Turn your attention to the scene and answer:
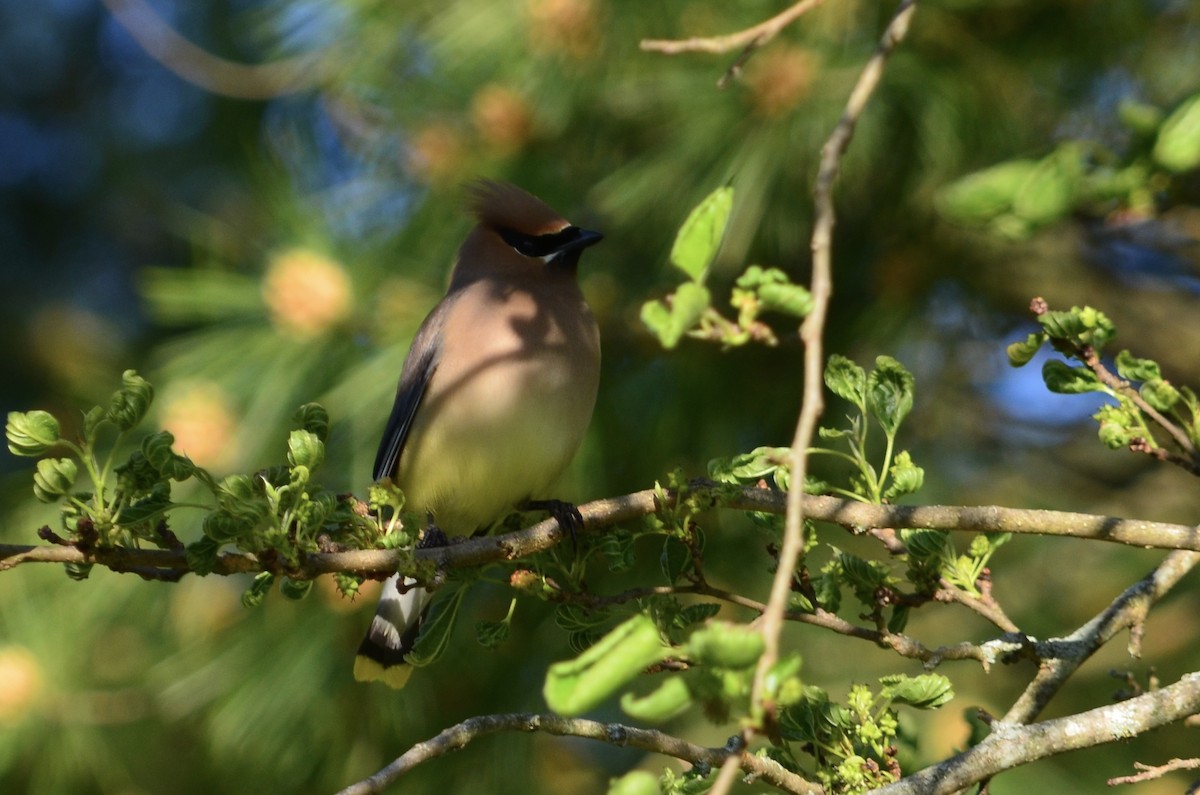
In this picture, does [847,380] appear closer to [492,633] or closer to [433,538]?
→ [492,633]

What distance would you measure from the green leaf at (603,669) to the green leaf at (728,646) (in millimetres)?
34

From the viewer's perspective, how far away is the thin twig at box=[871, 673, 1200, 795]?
1891 mm

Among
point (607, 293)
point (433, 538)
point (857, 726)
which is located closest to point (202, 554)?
point (857, 726)

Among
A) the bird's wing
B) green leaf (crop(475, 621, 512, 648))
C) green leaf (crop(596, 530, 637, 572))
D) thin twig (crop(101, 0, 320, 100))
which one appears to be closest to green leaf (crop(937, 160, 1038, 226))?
green leaf (crop(596, 530, 637, 572))

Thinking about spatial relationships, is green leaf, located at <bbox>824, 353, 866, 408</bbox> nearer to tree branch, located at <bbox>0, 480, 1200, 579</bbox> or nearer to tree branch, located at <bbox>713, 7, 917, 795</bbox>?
tree branch, located at <bbox>0, 480, 1200, 579</bbox>

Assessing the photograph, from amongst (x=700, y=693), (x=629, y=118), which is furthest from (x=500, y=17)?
(x=700, y=693)

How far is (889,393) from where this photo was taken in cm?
209

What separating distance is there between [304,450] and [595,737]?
1.84 feet

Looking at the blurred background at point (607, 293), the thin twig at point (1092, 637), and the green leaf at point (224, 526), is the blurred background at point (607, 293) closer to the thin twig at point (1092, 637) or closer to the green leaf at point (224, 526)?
the thin twig at point (1092, 637)

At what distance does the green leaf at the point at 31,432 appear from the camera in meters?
1.83

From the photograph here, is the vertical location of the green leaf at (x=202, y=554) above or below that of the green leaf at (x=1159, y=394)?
below

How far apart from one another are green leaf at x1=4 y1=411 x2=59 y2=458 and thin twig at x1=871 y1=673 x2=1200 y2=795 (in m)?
1.22

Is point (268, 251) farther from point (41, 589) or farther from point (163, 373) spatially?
point (41, 589)

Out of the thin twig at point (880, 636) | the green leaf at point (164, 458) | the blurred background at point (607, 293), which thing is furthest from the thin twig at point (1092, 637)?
the blurred background at point (607, 293)
